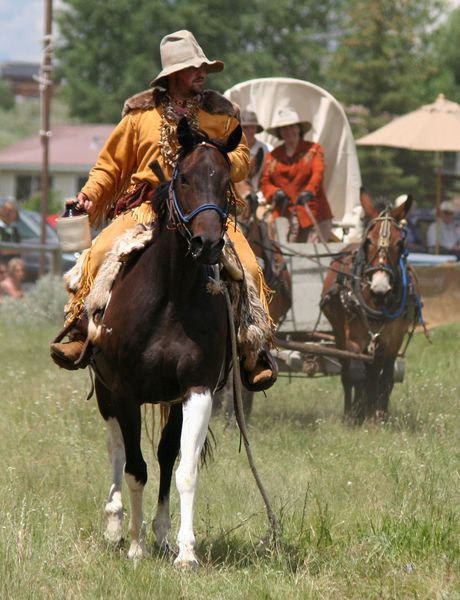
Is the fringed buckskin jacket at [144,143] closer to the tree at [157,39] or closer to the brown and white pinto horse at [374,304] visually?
the brown and white pinto horse at [374,304]

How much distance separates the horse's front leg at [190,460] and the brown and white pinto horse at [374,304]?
5.18 metres

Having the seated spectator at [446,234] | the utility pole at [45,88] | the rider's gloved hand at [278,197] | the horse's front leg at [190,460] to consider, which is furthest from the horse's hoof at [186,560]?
the utility pole at [45,88]

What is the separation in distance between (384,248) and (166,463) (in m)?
4.84

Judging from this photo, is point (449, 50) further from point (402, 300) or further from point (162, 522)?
point (162, 522)

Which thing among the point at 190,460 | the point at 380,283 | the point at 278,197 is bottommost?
the point at 380,283

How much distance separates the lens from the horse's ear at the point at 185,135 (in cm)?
704

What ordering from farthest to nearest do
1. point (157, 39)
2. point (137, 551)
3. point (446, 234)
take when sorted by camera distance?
point (157, 39), point (446, 234), point (137, 551)

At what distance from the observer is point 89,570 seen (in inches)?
266

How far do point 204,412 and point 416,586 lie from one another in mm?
1388

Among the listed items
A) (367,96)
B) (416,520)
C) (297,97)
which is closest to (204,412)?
(416,520)

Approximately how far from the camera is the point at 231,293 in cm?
769

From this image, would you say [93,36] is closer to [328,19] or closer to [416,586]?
[328,19]

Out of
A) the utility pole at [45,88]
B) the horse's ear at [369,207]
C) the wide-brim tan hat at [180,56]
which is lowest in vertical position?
the utility pole at [45,88]

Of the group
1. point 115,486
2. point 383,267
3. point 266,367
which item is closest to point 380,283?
point 383,267
